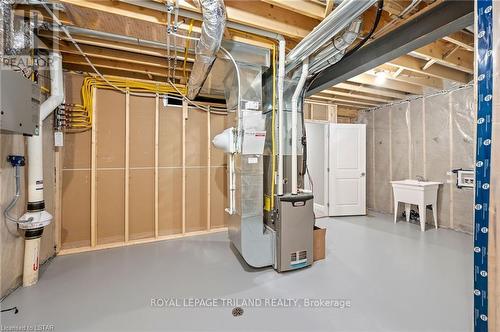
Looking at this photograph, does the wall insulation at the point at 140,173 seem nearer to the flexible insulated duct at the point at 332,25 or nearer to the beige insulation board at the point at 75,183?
the beige insulation board at the point at 75,183

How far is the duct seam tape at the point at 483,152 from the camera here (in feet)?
2.59

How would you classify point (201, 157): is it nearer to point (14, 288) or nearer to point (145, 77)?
point (145, 77)

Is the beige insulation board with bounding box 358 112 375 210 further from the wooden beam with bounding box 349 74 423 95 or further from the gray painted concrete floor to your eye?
the gray painted concrete floor

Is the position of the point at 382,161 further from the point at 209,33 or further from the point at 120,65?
the point at 120,65

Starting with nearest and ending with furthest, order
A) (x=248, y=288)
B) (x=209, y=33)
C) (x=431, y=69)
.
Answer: (x=209, y=33)
(x=248, y=288)
(x=431, y=69)

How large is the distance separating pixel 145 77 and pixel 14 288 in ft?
9.69

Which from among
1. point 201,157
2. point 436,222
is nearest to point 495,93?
point 201,157

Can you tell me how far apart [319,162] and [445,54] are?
3102 mm

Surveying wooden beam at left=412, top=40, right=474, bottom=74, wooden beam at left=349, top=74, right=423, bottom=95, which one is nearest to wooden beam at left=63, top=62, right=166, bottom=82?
wooden beam at left=349, top=74, right=423, bottom=95

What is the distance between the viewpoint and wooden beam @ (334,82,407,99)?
381 cm

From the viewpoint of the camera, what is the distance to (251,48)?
235 cm

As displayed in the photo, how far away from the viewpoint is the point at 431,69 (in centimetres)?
316

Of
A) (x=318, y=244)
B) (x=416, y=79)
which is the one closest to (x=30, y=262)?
(x=318, y=244)

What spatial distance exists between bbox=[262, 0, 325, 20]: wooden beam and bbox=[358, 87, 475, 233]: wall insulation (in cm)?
332
